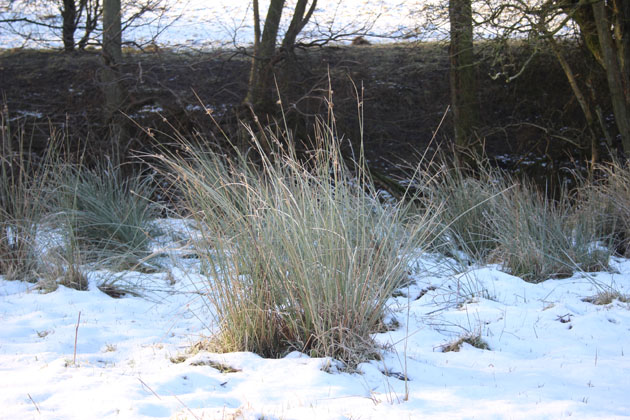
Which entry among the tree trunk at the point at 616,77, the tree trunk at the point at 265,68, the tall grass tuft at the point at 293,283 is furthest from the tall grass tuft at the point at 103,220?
the tree trunk at the point at 616,77

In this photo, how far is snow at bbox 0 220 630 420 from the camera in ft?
6.65

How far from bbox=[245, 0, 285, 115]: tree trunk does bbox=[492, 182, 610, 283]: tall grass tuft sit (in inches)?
156

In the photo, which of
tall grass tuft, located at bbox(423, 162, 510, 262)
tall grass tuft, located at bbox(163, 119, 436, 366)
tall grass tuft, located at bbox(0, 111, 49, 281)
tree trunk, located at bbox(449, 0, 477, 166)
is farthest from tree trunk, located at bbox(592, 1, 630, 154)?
tall grass tuft, located at bbox(0, 111, 49, 281)

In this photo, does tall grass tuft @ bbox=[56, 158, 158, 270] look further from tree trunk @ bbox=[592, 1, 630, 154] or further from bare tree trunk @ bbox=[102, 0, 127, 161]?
tree trunk @ bbox=[592, 1, 630, 154]

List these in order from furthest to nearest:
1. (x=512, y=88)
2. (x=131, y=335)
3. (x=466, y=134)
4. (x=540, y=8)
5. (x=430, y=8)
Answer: (x=512, y=88) < (x=466, y=134) < (x=430, y=8) < (x=540, y=8) < (x=131, y=335)

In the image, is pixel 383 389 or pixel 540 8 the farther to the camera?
pixel 540 8

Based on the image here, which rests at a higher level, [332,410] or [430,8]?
[430,8]

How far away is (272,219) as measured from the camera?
2850mm

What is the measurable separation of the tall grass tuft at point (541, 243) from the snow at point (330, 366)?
433 mm

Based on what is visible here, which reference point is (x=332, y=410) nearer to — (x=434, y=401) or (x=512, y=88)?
(x=434, y=401)

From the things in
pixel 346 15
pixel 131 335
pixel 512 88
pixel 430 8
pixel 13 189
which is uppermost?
pixel 346 15

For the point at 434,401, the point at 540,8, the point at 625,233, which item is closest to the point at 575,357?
the point at 434,401

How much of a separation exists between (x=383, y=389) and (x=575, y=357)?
1041mm

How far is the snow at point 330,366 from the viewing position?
2028mm
